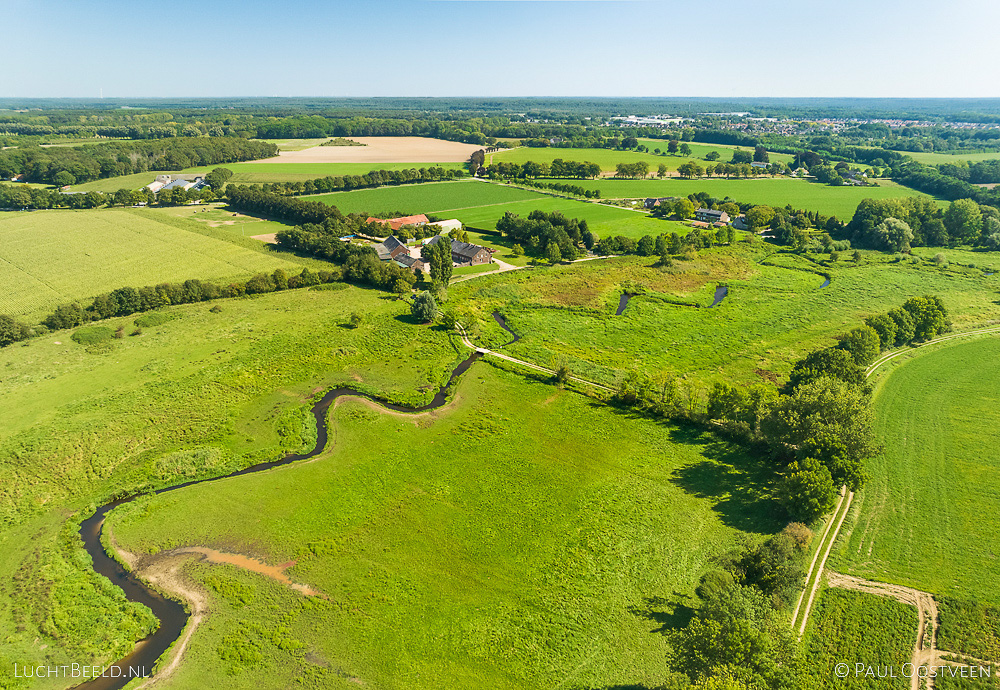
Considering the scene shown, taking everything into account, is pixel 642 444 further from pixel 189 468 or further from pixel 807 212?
pixel 807 212

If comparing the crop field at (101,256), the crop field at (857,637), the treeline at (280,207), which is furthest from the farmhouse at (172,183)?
the crop field at (857,637)

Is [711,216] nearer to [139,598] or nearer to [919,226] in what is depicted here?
[919,226]

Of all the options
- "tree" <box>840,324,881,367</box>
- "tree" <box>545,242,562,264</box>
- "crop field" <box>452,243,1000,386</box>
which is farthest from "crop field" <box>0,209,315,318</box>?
"tree" <box>840,324,881,367</box>

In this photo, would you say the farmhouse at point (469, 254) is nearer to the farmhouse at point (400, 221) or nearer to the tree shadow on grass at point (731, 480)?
the farmhouse at point (400, 221)

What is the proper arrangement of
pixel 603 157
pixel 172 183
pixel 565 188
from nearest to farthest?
pixel 172 183, pixel 565 188, pixel 603 157

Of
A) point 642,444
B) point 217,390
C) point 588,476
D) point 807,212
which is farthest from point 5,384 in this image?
point 807,212

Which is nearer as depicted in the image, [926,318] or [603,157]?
[926,318]

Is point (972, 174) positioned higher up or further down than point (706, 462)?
higher up

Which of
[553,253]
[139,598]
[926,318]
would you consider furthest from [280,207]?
[926,318]
